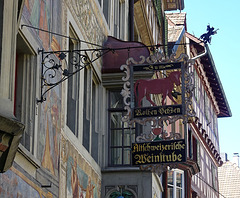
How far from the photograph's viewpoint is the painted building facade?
28.1 ft

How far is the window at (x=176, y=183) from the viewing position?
92.6 ft

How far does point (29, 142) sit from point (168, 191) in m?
17.5

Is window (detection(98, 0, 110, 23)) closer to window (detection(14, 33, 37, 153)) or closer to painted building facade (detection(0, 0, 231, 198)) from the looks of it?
painted building facade (detection(0, 0, 231, 198))

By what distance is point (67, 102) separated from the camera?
14023 millimetres

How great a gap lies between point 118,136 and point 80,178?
370cm

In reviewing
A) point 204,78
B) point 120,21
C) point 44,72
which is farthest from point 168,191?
point 44,72

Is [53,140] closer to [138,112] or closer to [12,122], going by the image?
[138,112]

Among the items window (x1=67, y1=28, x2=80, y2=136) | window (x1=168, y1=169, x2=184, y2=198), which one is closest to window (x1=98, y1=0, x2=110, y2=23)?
window (x1=67, y1=28, x2=80, y2=136)

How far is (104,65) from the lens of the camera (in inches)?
680

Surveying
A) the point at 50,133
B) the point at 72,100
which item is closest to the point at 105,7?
the point at 72,100

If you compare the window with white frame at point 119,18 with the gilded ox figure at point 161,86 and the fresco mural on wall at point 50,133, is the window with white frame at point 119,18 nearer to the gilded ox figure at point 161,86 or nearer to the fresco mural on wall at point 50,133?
the gilded ox figure at point 161,86

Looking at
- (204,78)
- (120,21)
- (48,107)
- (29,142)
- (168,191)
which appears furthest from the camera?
(204,78)

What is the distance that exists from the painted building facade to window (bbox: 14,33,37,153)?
1cm

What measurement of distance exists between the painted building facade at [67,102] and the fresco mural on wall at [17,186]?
0.01 metres
